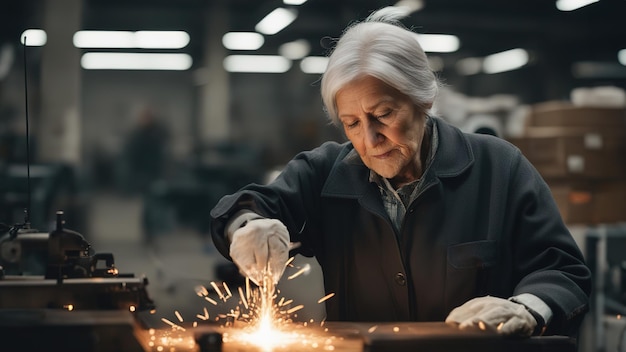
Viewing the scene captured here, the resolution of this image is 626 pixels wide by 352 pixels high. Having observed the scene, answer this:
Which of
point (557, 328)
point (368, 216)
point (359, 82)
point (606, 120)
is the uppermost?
point (606, 120)

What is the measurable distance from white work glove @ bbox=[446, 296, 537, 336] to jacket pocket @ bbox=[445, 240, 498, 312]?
285mm

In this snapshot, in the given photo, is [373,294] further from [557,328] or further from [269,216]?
[557,328]

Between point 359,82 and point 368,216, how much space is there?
1.27 ft

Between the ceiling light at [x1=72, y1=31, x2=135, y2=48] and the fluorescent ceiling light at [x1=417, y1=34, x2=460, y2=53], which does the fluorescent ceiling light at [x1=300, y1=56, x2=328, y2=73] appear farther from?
the ceiling light at [x1=72, y1=31, x2=135, y2=48]

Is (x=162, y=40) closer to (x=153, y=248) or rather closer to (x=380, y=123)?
(x=153, y=248)

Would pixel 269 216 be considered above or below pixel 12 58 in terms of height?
below

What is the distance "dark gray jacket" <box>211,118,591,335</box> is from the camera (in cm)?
186

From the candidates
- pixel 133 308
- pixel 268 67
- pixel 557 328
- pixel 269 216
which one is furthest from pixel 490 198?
pixel 268 67

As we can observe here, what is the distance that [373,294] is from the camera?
1.99 metres

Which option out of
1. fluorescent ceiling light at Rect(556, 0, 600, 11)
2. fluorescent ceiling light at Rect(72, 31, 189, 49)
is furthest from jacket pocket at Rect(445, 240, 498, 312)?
fluorescent ceiling light at Rect(556, 0, 600, 11)

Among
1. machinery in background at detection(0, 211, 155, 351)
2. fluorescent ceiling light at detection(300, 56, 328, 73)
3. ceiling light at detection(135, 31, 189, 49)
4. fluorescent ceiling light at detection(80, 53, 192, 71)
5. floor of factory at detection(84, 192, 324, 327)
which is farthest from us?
fluorescent ceiling light at detection(300, 56, 328, 73)

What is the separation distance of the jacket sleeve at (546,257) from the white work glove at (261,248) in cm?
60

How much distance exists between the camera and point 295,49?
839 cm

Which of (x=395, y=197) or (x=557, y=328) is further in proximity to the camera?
(x=395, y=197)
